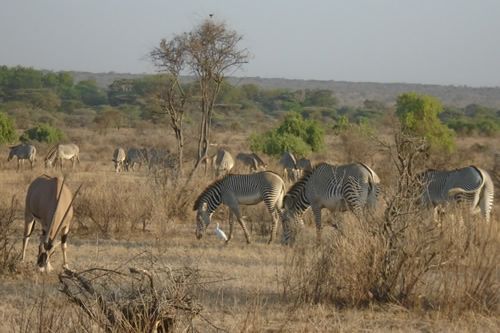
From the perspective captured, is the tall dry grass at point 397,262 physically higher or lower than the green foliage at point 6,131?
higher

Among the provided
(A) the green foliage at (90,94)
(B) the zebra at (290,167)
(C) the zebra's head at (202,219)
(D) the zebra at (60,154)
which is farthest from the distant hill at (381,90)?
(C) the zebra's head at (202,219)

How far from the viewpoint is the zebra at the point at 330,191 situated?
12688 millimetres

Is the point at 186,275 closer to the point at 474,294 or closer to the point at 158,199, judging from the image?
the point at 474,294

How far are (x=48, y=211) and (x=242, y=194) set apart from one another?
4.56 meters

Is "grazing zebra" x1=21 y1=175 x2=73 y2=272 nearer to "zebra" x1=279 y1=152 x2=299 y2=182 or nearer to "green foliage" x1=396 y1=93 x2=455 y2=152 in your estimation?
"zebra" x1=279 y1=152 x2=299 y2=182

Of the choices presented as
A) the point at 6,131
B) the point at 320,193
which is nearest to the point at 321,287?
the point at 320,193

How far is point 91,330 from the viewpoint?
532cm

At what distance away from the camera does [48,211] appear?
10086 mm

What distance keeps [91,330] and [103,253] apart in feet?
20.2

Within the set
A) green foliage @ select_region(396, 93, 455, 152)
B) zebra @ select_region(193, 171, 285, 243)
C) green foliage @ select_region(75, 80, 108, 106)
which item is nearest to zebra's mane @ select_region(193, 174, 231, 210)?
zebra @ select_region(193, 171, 285, 243)

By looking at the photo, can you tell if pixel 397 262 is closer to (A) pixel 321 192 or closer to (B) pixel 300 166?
(A) pixel 321 192

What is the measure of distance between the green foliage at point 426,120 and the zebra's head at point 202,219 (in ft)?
46.4

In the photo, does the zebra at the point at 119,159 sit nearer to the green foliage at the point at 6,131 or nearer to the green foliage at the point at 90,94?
the green foliage at the point at 6,131

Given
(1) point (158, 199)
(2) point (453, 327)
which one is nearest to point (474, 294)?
(2) point (453, 327)
